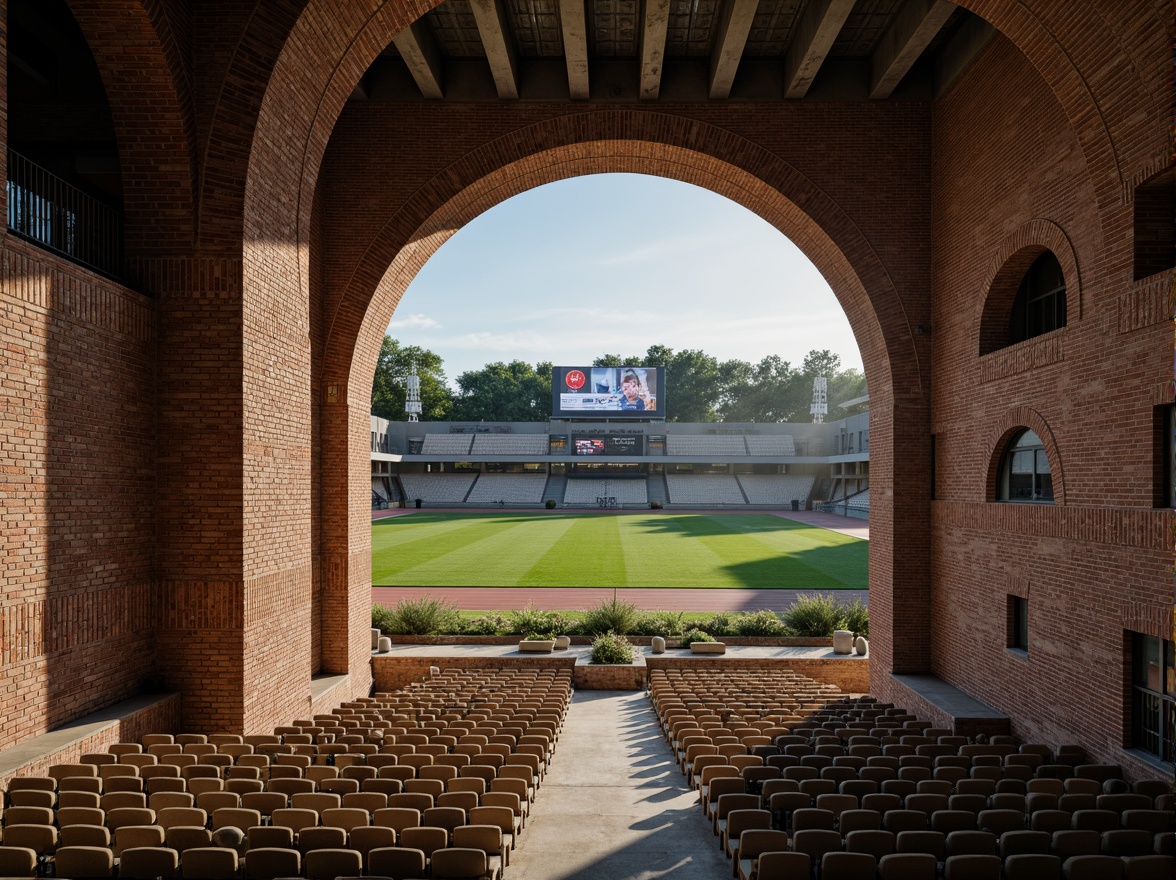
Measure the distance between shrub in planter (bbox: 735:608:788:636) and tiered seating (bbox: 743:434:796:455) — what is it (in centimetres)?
5396

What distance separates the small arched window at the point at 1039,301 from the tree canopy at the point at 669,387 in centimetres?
7935

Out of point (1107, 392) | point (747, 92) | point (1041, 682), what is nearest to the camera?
point (1107, 392)

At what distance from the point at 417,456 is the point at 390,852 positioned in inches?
2649

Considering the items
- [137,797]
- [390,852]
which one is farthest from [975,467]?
[137,797]

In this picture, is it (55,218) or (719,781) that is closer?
(719,781)

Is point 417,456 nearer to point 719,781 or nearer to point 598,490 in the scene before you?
point 598,490

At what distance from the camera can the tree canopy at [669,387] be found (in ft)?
295

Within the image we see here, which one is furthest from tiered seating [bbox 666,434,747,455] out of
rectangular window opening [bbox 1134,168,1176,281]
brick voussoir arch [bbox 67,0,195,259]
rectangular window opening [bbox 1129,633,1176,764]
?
brick voussoir arch [bbox 67,0,195,259]

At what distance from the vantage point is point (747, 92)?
47.4 ft

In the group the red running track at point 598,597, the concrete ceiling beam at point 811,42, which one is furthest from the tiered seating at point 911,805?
the red running track at point 598,597

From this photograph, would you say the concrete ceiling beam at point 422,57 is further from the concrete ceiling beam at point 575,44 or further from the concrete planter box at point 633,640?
the concrete planter box at point 633,640

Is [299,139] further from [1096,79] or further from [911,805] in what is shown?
[911,805]

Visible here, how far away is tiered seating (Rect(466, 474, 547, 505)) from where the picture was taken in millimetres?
67125

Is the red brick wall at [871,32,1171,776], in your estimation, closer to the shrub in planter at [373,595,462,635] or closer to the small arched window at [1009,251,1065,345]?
the small arched window at [1009,251,1065,345]
